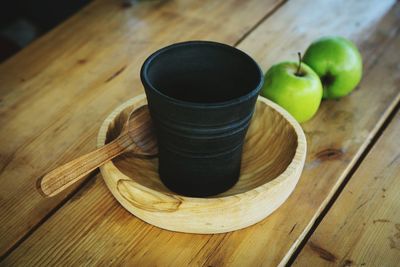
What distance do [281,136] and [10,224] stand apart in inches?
16.0

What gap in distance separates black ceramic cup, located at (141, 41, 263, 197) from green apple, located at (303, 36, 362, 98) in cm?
29

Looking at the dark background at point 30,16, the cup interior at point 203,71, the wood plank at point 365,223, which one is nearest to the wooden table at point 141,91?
the wood plank at point 365,223

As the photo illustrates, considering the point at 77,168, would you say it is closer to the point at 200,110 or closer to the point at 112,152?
the point at 112,152

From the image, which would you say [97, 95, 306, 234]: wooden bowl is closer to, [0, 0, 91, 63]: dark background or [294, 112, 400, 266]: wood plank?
[294, 112, 400, 266]: wood plank

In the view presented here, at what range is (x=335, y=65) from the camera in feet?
2.66

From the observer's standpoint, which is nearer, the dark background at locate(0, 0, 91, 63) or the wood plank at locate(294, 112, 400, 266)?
the wood plank at locate(294, 112, 400, 266)

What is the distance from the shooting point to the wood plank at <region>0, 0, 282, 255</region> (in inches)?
26.1

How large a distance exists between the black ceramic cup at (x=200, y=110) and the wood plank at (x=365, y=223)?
147mm

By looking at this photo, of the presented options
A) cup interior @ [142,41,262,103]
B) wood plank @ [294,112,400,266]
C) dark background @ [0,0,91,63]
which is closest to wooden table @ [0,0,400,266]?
wood plank @ [294,112,400,266]

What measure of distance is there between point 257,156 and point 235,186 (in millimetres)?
73

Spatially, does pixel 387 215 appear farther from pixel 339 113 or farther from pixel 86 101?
pixel 86 101

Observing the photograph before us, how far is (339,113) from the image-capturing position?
81 cm

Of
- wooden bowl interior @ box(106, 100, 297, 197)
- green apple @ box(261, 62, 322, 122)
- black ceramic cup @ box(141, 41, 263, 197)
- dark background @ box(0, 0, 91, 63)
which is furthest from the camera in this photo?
dark background @ box(0, 0, 91, 63)

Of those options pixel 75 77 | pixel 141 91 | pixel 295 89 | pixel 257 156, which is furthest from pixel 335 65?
pixel 75 77
